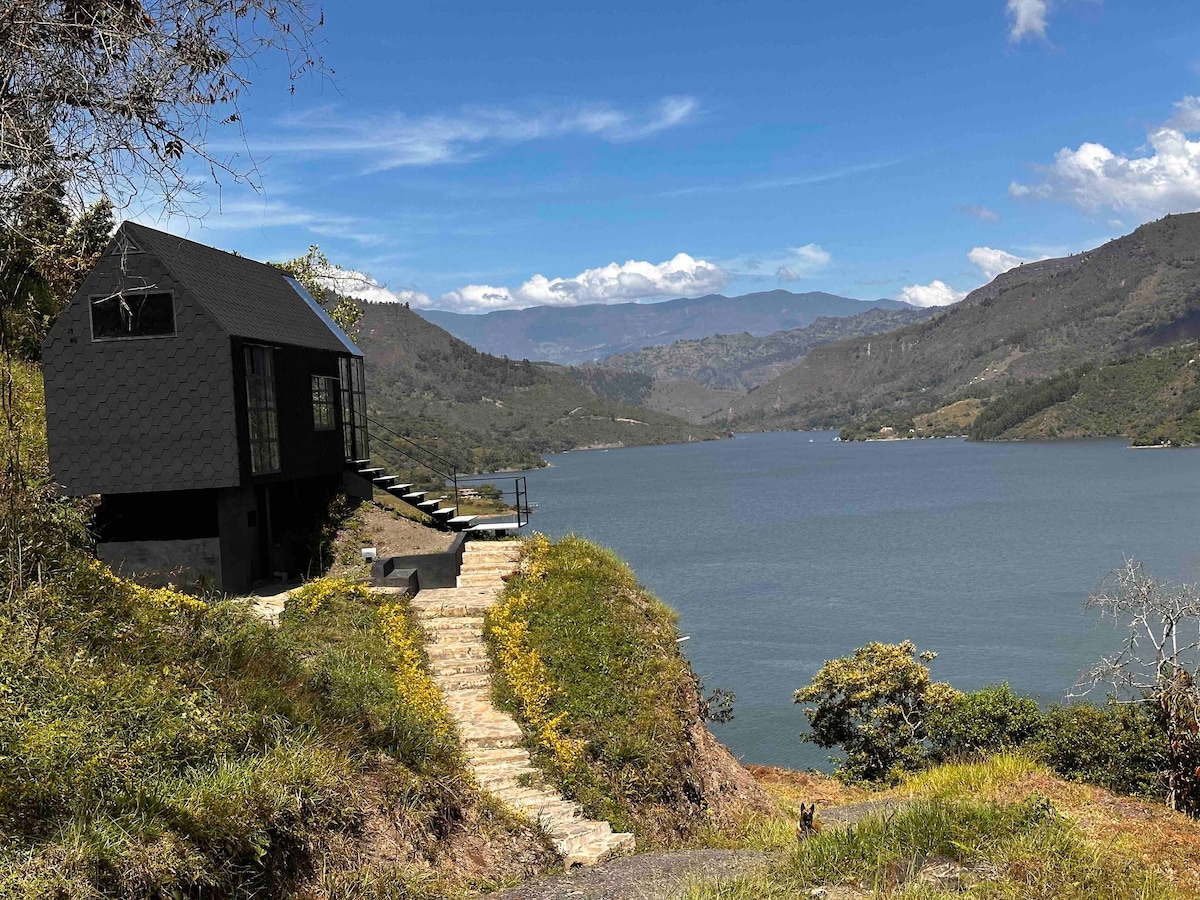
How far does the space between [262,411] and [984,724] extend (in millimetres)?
17865

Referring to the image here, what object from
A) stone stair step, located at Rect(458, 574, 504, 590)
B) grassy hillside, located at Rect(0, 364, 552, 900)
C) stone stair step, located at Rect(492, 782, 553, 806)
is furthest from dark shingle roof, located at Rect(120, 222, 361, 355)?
Result: stone stair step, located at Rect(492, 782, 553, 806)

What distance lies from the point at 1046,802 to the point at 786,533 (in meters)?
78.4

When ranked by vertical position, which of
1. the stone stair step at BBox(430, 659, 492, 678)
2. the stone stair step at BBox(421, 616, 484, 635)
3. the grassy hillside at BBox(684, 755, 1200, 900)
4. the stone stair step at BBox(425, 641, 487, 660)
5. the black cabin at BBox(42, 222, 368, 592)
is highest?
the black cabin at BBox(42, 222, 368, 592)

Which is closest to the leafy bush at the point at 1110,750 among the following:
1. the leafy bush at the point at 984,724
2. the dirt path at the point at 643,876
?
the leafy bush at the point at 984,724

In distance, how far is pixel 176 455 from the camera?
18.4m

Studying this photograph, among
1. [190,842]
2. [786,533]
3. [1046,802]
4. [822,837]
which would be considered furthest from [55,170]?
[786,533]

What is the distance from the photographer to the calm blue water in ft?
137

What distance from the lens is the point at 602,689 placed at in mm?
13984

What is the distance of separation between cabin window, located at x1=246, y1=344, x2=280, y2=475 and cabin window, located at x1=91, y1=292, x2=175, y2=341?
1765 mm

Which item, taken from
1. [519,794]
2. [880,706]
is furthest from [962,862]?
[880,706]

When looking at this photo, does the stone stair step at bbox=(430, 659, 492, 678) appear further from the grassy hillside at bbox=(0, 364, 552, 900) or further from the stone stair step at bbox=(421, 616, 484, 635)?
the grassy hillside at bbox=(0, 364, 552, 900)

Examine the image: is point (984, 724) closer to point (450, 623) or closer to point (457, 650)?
point (450, 623)

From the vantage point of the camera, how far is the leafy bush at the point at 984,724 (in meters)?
20.6

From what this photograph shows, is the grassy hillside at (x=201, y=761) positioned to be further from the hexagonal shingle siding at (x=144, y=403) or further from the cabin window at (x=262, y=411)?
the cabin window at (x=262, y=411)
